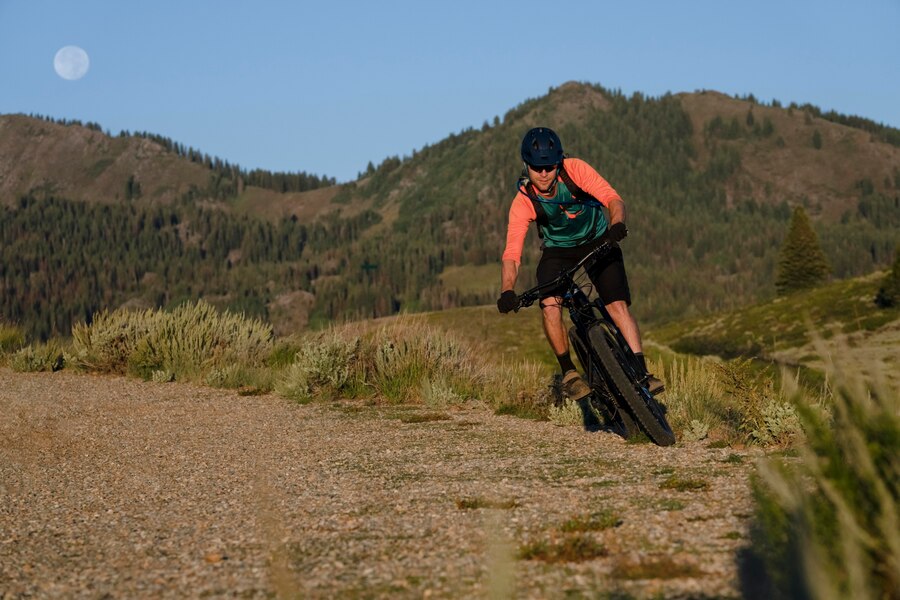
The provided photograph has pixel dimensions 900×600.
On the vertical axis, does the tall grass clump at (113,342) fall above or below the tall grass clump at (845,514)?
below

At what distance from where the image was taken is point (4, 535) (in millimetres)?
5980

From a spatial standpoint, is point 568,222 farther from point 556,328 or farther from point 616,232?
point 556,328

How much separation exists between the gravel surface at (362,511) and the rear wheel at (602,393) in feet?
0.67

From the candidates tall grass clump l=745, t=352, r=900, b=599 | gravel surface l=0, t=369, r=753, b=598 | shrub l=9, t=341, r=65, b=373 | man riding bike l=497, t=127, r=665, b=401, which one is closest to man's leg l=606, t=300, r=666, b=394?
man riding bike l=497, t=127, r=665, b=401

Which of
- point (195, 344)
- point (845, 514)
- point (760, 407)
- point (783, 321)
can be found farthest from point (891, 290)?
point (845, 514)

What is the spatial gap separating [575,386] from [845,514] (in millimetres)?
5585

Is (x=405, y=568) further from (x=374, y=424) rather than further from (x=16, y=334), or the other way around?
(x=16, y=334)

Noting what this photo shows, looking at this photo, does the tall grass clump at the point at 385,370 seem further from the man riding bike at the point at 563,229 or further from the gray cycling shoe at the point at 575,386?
→ the man riding bike at the point at 563,229

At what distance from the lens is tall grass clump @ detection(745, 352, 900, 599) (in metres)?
3.19

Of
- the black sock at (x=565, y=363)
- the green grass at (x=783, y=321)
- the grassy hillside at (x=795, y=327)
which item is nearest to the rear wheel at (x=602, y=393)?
the black sock at (x=565, y=363)

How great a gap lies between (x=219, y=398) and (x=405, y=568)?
10.8 meters

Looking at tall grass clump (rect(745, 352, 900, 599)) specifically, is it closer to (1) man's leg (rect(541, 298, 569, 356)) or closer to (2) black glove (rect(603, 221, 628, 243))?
(2) black glove (rect(603, 221, 628, 243))

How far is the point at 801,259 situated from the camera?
7319 centimetres

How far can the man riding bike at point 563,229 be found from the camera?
8.34 m
